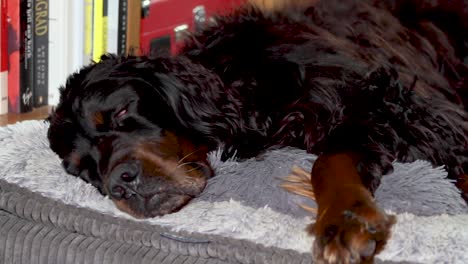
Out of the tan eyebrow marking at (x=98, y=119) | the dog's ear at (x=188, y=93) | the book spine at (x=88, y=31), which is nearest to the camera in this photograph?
the tan eyebrow marking at (x=98, y=119)

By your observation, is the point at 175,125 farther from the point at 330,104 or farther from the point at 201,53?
the point at 330,104

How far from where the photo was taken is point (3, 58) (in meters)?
2.33

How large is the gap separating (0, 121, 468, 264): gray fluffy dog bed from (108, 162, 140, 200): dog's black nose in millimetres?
50

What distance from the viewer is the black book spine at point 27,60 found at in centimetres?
235

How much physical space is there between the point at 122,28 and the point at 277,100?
101cm

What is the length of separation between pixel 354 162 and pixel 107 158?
1.64ft

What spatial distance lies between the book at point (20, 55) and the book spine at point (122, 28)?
1.09 ft

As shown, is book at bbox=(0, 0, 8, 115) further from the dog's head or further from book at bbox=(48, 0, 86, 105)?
the dog's head

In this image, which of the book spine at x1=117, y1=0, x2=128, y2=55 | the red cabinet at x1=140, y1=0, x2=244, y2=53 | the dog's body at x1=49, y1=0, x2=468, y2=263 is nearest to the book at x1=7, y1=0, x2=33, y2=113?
the book spine at x1=117, y1=0, x2=128, y2=55

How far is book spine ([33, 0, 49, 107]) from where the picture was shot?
2.41 m

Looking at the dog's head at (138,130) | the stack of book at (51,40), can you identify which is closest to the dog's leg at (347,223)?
the dog's head at (138,130)

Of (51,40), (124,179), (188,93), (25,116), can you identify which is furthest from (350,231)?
(51,40)

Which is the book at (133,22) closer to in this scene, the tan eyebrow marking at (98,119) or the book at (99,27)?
the book at (99,27)

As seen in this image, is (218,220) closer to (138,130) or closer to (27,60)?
(138,130)
